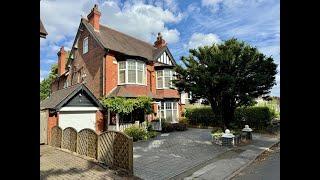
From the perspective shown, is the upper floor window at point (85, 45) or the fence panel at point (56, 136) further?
the upper floor window at point (85, 45)

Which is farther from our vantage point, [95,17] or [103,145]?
[95,17]

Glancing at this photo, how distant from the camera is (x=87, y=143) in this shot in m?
12.9

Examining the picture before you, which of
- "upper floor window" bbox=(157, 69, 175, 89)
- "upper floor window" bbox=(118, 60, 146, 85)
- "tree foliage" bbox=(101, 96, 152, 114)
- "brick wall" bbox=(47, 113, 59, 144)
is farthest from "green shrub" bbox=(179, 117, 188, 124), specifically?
"brick wall" bbox=(47, 113, 59, 144)

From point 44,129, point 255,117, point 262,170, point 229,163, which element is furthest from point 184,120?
point 262,170

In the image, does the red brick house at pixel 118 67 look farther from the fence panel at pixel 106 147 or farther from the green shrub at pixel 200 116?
the fence panel at pixel 106 147

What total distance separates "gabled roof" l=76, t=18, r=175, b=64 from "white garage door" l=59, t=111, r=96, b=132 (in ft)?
20.7

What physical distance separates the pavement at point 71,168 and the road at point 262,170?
466 centimetres

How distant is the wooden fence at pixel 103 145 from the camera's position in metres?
10.1

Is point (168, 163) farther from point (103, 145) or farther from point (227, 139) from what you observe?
point (227, 139)

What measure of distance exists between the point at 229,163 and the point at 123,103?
1073 cm

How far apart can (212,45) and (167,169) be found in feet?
37.2

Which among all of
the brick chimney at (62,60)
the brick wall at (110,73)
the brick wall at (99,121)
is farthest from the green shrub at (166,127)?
the brick chimney at (62,60)
